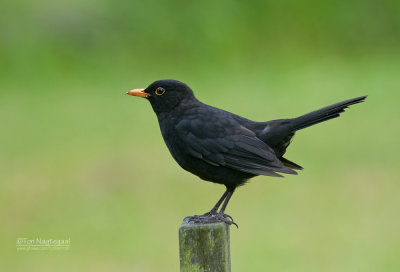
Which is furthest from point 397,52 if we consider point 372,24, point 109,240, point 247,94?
point 109,240

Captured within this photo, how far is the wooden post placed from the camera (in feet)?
13.4

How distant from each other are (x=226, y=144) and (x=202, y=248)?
1302mm

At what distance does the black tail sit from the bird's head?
90 centimetres

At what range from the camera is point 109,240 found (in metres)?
9.02

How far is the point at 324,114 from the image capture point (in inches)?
205

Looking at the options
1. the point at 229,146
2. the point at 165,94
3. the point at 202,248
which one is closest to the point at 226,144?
the point at 229,146

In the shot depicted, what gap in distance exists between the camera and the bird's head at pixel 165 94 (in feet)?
18.4

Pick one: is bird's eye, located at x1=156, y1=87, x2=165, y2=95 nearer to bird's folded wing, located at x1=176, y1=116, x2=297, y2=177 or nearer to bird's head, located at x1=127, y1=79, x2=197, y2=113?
bird's head, located at x1=127, y1=79, x2=197, y2=113

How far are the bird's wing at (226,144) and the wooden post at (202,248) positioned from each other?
39.5 inches

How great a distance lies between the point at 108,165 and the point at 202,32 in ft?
18.6

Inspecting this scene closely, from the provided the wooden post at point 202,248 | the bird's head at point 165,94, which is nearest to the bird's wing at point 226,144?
the bird's head at point 165,94

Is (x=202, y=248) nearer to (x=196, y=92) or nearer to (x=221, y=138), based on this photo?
(x=221, y=138)

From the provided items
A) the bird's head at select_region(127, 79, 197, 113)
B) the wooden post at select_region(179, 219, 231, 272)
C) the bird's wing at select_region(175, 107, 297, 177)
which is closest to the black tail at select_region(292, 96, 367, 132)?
the bird's wing at select_region(175, 107, 297, 177)

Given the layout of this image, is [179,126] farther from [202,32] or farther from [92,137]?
[202,32]
